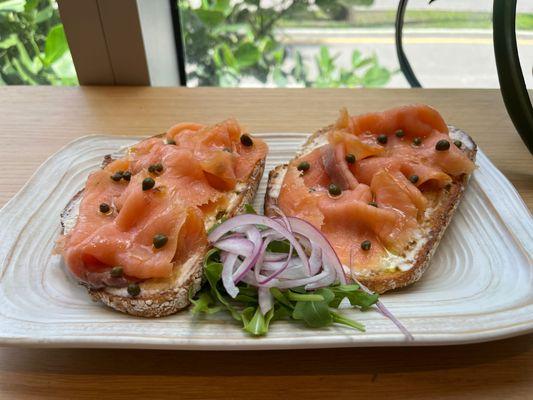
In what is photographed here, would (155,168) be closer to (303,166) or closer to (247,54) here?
(303,166)

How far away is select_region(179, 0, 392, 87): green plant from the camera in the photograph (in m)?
3.99

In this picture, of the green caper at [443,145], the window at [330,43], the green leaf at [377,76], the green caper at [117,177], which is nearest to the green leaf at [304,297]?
the green caper at [117,177]

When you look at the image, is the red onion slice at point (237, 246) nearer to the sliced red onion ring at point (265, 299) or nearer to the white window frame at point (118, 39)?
the sliced red onion ring at point (265, 299)

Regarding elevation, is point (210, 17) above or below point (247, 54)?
above

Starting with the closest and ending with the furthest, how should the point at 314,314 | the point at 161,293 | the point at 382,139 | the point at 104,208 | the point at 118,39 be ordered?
the point at 314,314, the point at 161,293, the point at 104,208, the point at 382,139, the point at 118,39

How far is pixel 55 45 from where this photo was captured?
376 centimetres

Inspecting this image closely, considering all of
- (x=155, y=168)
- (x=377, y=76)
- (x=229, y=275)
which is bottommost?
(x=377, y=76)

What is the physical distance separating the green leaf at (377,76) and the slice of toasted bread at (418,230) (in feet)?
5.83

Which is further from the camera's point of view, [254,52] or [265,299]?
[254,52]

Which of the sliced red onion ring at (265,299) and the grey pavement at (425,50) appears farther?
the grey pavement at (425,50)

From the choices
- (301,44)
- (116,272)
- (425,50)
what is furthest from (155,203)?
(425,50)

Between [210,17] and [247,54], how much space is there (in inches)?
17.1

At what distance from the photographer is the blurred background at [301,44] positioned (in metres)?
3.85

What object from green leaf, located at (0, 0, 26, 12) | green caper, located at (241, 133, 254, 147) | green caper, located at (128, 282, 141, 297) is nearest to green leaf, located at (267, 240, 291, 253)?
green caper, located at (128, 282, 141, 297)
